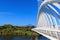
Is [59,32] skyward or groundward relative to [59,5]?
groundward

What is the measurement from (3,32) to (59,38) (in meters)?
50.6

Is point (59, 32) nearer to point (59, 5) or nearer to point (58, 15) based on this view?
point (59, 5)

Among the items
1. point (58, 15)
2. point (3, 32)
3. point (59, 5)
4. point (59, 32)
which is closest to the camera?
point (59, 32)

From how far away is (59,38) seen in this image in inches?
563

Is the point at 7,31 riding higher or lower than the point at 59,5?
lower

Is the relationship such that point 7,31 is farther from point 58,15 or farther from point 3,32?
point 58,15

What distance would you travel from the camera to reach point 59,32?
13.7 meters

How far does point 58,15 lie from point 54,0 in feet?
16.8

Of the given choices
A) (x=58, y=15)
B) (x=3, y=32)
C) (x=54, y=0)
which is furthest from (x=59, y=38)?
(x=3, y=32)

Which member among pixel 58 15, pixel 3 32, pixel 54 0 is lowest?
pixel 3 32

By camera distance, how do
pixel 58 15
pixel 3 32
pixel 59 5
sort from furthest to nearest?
pixel 3 32 < pixel 58 15 < pixel 59 5

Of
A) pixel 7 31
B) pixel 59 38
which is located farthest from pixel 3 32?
pixel 59 38

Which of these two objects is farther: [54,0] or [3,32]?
[3,32]

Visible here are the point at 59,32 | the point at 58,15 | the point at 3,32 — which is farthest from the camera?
the point at 3,32
